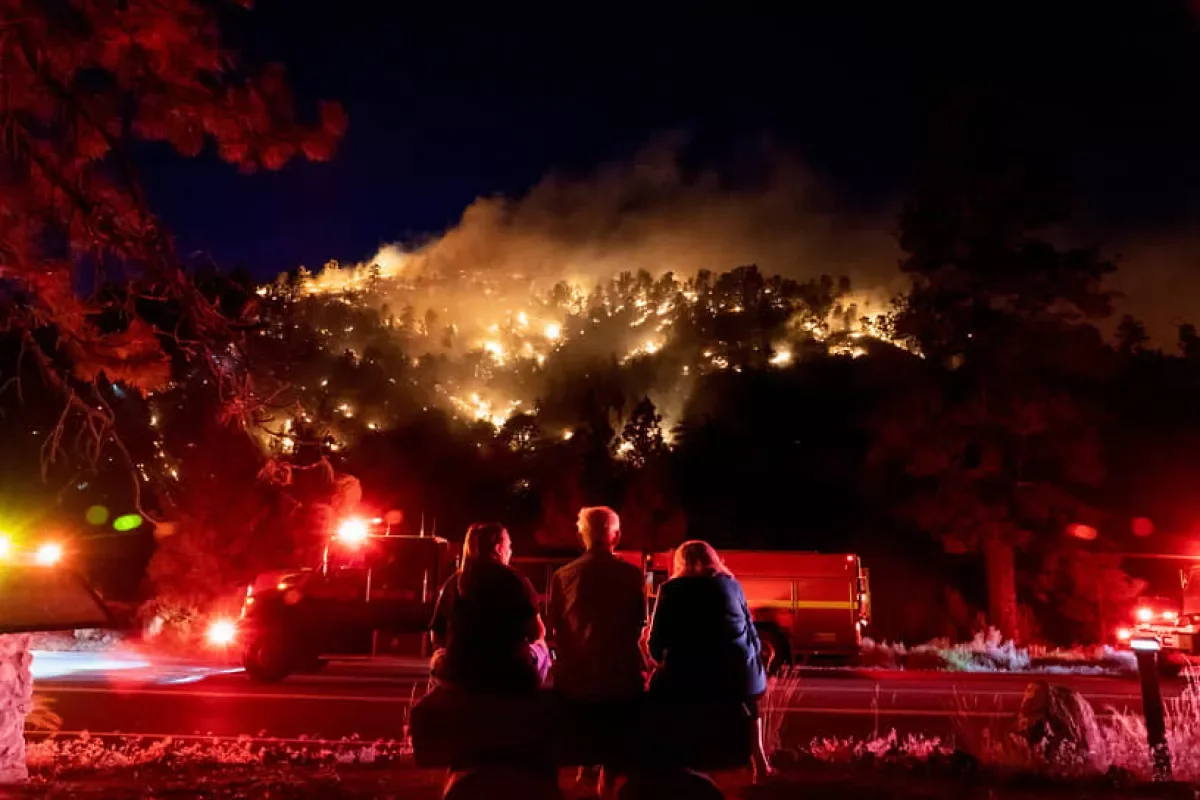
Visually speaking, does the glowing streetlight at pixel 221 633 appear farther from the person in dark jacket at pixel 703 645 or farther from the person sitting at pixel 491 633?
the person in dark jacket at pixel 703 645

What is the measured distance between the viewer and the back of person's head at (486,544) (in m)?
5.51

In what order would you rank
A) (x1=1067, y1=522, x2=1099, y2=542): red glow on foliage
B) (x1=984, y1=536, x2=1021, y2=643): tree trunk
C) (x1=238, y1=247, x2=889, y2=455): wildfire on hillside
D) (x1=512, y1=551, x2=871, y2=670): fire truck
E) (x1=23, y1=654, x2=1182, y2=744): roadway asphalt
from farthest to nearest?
(x1=238, y1=247, x2=889, y2=455): wildfire on hillside < (x1=1067, y1=522, x2=1099, y2=542): red glow on foliage < (x1=984, y1=536, x2=1021, y2=643): tree trunk < (x1=512, y1=551, x2=871, y2=670): fire truck < (x1=23, y1=654, x2=1182, y2=744): roadway asphalt

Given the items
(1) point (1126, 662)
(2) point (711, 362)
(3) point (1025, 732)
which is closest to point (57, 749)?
(3) point (1025, 732)

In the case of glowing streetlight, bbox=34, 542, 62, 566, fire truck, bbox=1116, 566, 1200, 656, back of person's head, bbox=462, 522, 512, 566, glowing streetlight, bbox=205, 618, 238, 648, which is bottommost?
glowing streetlight, bbox=205, 618, 238, 648

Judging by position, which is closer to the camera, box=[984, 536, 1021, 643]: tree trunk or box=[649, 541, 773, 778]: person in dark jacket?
box=[649, 541, 773, 778]: person in dark jacket

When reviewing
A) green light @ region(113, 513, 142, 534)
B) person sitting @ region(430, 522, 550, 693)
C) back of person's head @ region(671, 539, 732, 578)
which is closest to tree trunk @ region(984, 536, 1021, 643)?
back of person's head @ region(671, 539, 732, 578)

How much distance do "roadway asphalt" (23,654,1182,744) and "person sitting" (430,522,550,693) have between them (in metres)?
4.54

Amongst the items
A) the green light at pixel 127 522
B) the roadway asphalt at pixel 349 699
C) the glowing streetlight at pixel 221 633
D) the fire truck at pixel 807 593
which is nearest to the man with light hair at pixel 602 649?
the roadway asphalt at pixel 349 699

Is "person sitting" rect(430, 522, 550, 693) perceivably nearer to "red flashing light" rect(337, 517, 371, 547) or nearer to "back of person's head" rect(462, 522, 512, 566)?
"back of person's head" rect(462, 522, 512, 566)

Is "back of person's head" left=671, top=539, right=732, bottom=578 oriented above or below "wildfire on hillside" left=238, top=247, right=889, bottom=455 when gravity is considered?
below

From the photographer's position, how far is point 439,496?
31.1 m

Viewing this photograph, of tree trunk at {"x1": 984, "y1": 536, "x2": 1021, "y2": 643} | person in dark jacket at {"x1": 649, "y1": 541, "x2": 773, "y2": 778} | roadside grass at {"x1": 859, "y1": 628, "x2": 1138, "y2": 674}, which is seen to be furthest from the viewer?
tree trunk at {"x1": 984, "y1": 536, "x2": 1021, "y2": 643}

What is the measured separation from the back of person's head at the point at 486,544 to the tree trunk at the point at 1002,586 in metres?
19.7

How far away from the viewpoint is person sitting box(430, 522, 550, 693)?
5191 mm
